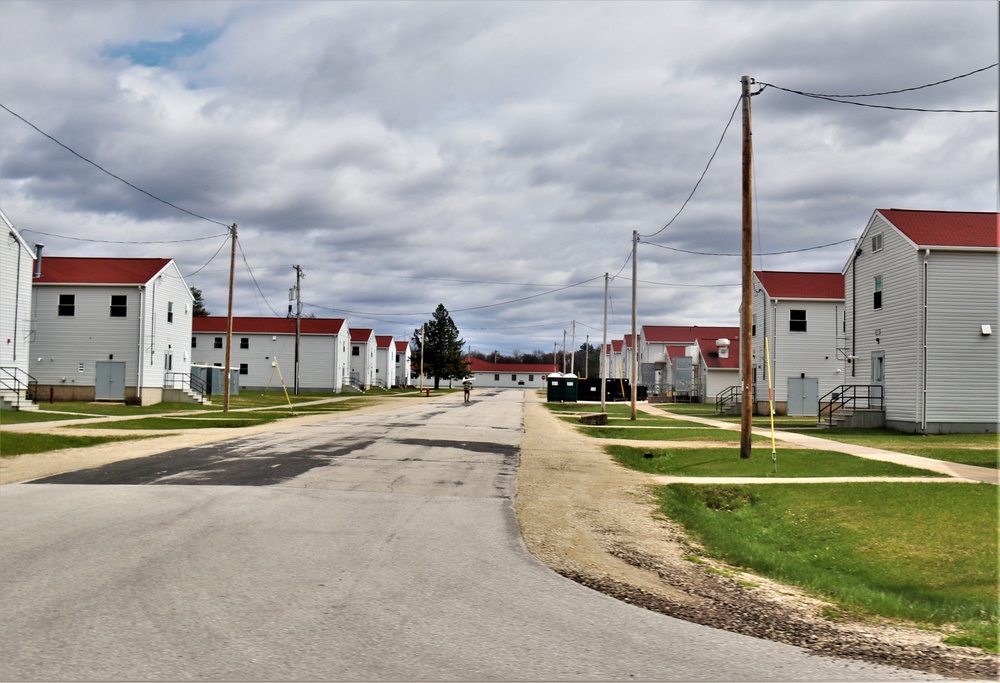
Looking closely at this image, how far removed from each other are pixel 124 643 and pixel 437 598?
2462 millimetres

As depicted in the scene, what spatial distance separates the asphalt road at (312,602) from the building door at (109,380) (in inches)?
1373

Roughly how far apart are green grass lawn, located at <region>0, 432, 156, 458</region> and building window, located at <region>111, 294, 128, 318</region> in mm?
23331

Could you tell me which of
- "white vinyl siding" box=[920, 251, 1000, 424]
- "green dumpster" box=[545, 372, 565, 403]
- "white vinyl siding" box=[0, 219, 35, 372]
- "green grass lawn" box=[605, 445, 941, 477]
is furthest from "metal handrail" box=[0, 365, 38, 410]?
"green dumpster" box=[545, 372, 565, 403]

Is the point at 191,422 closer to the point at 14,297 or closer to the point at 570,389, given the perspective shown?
the point at 14,297

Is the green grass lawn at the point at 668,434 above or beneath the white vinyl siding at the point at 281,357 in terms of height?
beneath

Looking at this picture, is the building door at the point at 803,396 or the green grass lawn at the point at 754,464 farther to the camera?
the building door at the point at 803,396

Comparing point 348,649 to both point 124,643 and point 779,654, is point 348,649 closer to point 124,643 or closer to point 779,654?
point 124,643

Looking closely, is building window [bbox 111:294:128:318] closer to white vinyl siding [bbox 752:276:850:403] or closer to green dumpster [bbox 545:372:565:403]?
white vinyl siding [bbox 752:276:850:403]

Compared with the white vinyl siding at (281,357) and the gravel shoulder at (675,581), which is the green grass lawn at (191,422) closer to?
the gravel shoulder at (675,581)

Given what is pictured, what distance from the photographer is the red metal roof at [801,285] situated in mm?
46188

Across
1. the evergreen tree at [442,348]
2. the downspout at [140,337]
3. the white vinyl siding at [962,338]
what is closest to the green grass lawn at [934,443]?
the white vinyl siding at [962,338]

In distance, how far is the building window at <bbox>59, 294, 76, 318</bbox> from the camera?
4534cm

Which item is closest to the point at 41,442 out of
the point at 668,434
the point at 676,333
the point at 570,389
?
the point at 668,434

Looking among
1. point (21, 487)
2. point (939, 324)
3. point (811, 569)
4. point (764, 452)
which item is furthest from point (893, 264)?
point (21, 487)
